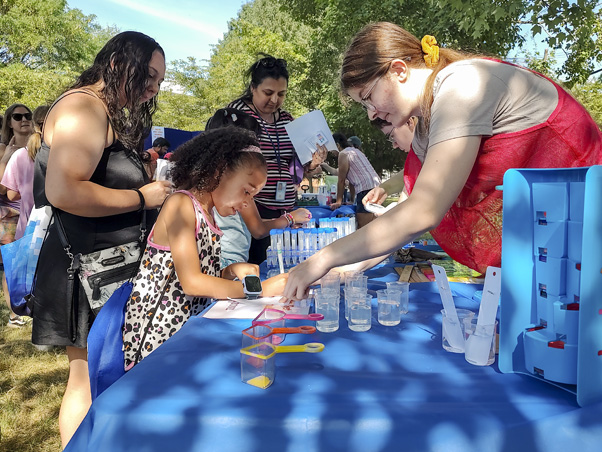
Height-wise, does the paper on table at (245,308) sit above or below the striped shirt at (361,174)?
below

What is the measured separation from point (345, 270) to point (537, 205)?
92 cm

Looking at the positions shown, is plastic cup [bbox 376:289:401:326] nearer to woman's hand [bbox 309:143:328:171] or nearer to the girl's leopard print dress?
the girl's leopard print dress

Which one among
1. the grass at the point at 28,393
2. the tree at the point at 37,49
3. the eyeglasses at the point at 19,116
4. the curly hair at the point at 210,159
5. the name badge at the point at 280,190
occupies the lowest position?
the grass at the point at 28,393

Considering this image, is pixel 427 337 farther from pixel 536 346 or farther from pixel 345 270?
pixel 345 270

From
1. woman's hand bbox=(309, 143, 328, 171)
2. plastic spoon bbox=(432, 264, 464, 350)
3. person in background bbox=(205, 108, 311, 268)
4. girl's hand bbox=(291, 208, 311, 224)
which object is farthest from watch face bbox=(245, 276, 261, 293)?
woman's hand bbox=(309, 143, 328, 171)

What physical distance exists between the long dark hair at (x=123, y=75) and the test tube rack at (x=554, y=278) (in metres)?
1.33

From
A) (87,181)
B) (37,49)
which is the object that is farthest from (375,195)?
(37,49)

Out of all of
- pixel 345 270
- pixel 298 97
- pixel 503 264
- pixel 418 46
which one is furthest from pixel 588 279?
pixel 298 97

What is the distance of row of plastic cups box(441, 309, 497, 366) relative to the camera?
3.70ft

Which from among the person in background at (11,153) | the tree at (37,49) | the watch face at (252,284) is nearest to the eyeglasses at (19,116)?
the person in background at (11,153)

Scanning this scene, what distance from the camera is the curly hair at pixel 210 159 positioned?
76.7 inches

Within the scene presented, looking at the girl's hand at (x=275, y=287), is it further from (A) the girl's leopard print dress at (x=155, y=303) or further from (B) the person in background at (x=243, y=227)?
(B) the person in background at (x=243, y=227)

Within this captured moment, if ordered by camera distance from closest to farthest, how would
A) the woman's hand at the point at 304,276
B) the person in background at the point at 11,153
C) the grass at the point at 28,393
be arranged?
the woman's hand at the point at 304,276 → the grass at the point at 28,393 → the person in background at the point at 11,153

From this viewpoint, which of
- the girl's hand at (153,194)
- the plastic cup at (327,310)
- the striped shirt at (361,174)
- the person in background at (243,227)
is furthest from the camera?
the striped shirt at (361,174)
